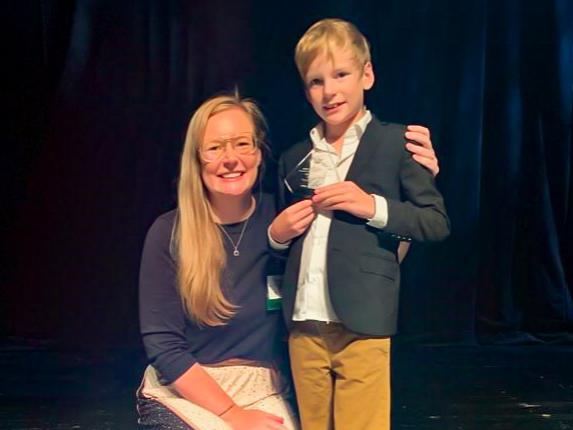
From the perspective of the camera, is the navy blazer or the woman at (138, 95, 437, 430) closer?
the navy blazer

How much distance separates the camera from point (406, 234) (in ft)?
4.41

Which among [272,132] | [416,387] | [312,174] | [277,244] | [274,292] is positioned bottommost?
[416,387]

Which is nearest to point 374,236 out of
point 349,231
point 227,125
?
point 349,231

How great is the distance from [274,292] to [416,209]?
1.19 ft

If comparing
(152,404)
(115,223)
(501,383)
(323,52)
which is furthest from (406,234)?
(115,223)

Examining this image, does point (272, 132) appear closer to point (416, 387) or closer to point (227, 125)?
point (416, 387)

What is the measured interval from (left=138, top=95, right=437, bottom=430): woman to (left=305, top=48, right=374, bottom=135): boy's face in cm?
19

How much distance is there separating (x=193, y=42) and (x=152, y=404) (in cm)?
146

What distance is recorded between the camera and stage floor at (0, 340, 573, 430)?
2227 mm

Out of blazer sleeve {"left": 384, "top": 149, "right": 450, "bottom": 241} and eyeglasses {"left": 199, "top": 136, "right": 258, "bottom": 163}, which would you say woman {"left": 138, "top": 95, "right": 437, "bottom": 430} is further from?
blazer sleeve {"left": 384, "top": 149, "right": 450, "bottom": 241}

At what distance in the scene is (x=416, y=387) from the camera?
8.29 ft

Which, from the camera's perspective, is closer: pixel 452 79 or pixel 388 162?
pixel 388 162

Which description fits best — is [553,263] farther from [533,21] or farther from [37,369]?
[37,369]

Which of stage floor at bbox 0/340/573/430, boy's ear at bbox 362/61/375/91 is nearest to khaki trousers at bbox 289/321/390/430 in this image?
boy's ear at bbox 362/61/375/91
